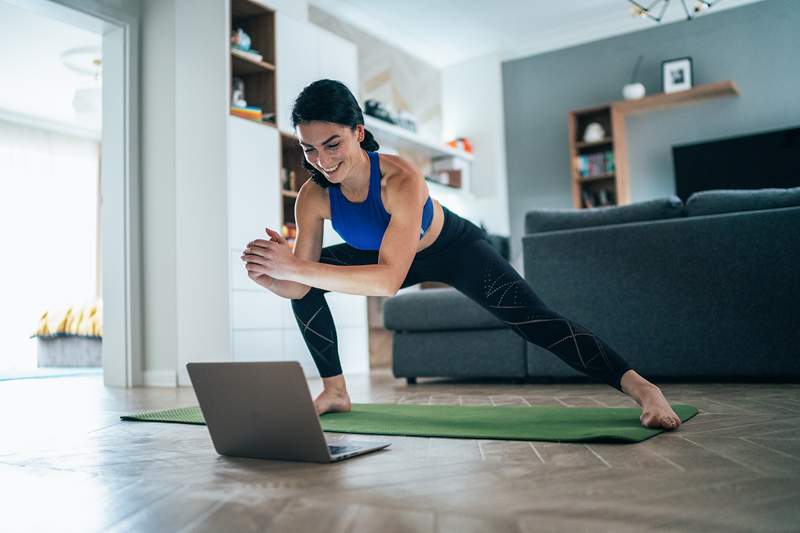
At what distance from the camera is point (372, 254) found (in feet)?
7.19

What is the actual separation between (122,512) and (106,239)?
11.9 feet

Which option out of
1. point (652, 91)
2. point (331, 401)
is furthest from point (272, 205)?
point (652, 91)

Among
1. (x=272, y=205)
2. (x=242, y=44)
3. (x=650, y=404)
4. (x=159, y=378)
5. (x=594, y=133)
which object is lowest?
(x=159, y=378)

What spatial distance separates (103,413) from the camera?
8.68 feet

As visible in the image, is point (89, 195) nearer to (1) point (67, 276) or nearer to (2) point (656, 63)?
(1) point (67, 276)

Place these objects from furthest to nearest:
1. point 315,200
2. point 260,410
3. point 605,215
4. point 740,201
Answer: point 605,215 → point 740,201 → point 315,200 → point 260,410

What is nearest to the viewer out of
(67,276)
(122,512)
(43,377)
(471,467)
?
(122,512)

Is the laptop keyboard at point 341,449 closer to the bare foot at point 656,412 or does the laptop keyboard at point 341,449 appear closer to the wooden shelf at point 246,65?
the bare foot at point 656,412

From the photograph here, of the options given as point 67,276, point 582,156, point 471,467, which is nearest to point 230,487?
point 471,467

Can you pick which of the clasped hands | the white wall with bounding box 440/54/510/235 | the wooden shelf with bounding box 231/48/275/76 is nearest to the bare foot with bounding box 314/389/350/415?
the clasped hands

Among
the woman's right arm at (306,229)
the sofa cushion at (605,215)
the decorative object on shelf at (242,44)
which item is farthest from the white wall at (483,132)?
the woman's right arm at (306,229)

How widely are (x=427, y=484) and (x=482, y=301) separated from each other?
96cm

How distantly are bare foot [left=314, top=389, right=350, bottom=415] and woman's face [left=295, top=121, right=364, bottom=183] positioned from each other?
81 centimetres

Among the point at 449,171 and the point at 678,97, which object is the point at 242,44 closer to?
the point at 449,171
